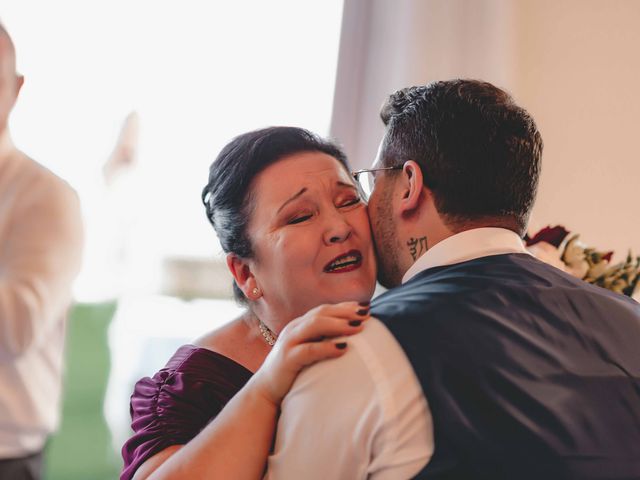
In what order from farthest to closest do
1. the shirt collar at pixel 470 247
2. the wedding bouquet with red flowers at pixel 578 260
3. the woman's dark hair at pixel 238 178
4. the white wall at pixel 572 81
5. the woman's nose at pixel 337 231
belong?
the white wall at pixel 572 81 → the wedding bouquet with red flowers at pixel 578 260 → the woman's dark hair at pixel 238 178 → the woman's nose at pixel 337 231 → the shirt collar at pixel 470 247

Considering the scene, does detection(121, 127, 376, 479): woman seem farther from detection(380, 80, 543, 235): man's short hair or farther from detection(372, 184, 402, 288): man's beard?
detection(380, 80, 543, 235): man's short hair

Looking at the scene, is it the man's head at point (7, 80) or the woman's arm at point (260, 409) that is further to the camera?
the man's head at point (7, 80)

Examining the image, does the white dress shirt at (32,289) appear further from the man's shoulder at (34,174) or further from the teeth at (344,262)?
the teeth at (344,262)

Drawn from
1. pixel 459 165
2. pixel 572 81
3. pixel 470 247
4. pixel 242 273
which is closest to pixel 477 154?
pixel 459 165

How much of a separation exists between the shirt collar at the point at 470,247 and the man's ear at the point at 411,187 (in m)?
0.09

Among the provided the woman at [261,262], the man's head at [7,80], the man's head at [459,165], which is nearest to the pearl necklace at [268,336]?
the woman at [261,262]

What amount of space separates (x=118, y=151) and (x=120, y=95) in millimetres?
103

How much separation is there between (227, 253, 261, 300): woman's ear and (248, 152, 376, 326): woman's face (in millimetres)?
16

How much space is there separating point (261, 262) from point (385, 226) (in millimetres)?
305

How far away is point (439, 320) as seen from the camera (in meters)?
1.03

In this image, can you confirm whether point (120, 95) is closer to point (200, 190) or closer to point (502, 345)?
point (200, 190)

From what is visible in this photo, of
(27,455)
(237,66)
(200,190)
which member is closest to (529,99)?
(237,66)

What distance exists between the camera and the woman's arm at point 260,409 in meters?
1.06

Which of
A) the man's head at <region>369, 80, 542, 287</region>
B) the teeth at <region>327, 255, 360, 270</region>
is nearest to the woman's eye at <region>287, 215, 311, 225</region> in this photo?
the teeth at <region>327, 255, 360, 270</region>
